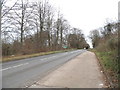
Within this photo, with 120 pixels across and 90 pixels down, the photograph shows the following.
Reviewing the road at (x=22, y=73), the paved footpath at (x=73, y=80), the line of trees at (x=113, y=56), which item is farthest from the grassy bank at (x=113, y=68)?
the road at (x=22, y=73)

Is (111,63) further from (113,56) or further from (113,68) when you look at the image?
(113,68)

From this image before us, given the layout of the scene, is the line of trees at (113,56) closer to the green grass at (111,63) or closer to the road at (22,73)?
the green grass at (111,63)

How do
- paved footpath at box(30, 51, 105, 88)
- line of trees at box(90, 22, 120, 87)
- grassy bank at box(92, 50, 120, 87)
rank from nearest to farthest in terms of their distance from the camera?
paved footpath at box(30, 51, 105, 88) → grassy bank at box(92, 50, 120, 87) → line of trees at box(90, 22, 120, 87)

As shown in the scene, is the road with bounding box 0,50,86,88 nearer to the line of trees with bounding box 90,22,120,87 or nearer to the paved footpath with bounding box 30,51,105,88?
the paved footpath with bounding box 30,51,105,88

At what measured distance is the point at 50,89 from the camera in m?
9.45

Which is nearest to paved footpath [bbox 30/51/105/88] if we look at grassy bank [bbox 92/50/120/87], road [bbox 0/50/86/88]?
grassy bank [bbox 92/50/120/87]

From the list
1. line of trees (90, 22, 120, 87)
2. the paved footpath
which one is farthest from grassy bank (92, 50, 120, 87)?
the paved footpath

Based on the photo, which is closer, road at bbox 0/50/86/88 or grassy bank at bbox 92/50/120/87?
grassy bank at bbox 92/50/120/87

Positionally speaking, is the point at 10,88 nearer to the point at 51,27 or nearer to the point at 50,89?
the point at 50,89

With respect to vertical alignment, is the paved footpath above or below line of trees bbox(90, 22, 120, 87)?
below

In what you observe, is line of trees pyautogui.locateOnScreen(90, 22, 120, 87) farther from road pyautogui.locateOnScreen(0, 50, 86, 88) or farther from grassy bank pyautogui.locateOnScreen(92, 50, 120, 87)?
road pyautogui.locateOnScreen(0, 50, 86, 88)

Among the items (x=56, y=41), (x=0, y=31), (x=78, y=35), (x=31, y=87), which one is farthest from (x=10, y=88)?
(x=78, y=35)

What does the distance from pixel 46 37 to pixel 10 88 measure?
5442 centimetres

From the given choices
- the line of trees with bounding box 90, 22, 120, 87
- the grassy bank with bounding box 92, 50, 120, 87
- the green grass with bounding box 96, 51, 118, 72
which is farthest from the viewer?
the green grass with bounding box 96, 51, 118, 72
